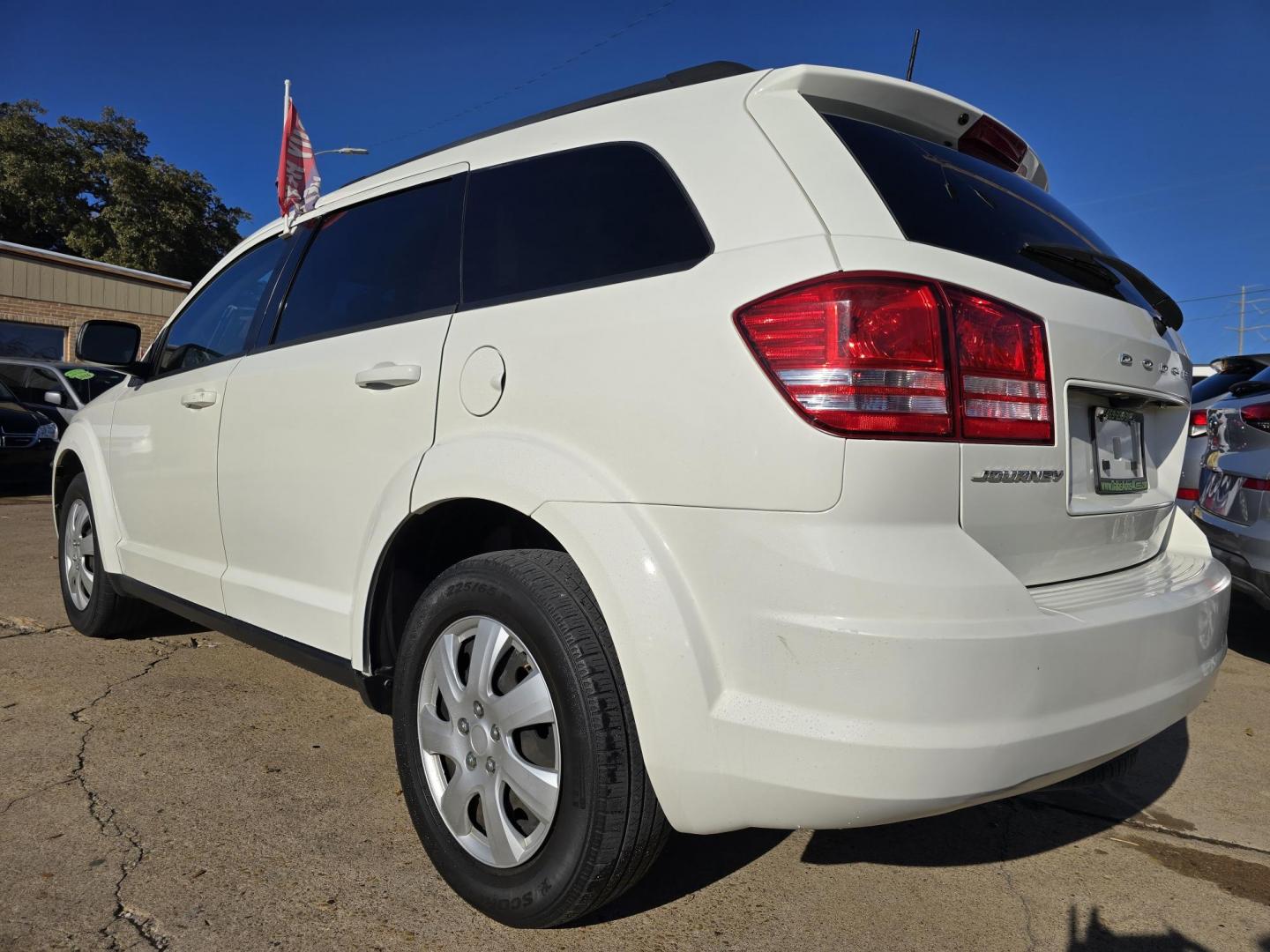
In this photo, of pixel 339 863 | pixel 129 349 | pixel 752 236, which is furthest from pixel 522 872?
pixel 129 349

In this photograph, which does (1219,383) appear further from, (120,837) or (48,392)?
(48,392)

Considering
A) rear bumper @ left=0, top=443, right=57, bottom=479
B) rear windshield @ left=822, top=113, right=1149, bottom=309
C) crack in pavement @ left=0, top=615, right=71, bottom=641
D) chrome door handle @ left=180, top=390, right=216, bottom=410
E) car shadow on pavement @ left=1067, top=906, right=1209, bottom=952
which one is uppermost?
rear windshield @ left=822, top=113, right=1149, bottom=309

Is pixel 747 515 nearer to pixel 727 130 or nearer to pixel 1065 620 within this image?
pixel 1065 620

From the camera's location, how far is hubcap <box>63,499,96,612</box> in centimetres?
416

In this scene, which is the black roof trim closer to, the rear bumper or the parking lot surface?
the parking lot surface

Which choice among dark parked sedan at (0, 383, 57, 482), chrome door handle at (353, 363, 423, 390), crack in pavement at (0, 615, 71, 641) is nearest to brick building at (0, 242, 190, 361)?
dark parked sedan at (0, 383, 57, 482)

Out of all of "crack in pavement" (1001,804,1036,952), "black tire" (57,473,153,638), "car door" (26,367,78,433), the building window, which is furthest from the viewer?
the building window

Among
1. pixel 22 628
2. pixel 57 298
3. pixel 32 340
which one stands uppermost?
pixel 57 298

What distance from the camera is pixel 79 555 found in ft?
14.0

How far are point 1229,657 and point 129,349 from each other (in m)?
5.47

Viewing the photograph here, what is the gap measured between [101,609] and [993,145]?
3997 millimetres

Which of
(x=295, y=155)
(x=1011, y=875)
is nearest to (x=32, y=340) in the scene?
(x=295, y=155)

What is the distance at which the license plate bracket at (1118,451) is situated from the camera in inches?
76.5

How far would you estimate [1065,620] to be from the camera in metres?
1.61
